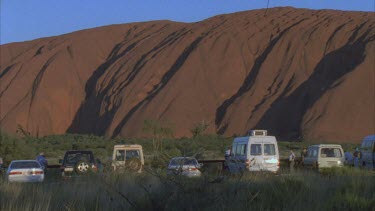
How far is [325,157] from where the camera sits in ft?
100

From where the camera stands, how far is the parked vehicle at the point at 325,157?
3023 cm

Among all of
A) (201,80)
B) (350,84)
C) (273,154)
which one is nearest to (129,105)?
(201,80)

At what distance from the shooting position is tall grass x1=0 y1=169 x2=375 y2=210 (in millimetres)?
10594

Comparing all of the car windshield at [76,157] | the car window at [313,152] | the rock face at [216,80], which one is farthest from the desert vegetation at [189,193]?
the rock face at [216,80]

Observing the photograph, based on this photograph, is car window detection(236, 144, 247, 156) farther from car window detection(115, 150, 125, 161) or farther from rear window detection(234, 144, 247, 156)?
car window detection(115, 150, 125, 161)

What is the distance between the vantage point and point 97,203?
11.0 meters

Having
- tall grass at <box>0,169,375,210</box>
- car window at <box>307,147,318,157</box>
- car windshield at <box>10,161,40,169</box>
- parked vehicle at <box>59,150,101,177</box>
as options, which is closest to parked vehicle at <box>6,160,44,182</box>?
car windshield at <box>10,161,40,169</box>

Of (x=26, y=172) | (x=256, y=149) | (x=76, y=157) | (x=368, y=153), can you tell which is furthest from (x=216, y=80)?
(x=26, y=172)

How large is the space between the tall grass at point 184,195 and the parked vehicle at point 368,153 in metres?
14.9

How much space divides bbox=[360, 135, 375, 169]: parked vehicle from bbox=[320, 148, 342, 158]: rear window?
1.23 metres

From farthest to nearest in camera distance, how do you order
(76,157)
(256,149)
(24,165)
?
(256,149), (76,157), (24,165)

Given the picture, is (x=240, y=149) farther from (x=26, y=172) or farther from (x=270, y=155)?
(x=26, y=172)

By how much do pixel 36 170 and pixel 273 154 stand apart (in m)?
10.2

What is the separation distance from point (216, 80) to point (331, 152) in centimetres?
5549
